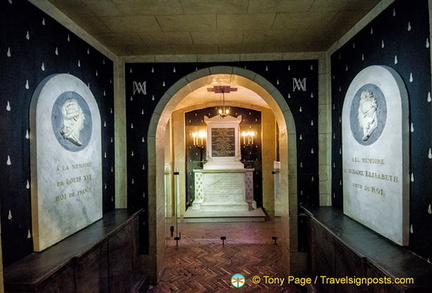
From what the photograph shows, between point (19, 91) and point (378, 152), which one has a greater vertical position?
point (19, 91)

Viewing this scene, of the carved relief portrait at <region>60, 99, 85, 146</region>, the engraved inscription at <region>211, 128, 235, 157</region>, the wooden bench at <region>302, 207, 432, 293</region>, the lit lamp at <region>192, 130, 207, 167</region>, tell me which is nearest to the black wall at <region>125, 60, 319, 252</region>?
the wooden bench at <region>302, 207, 432, 293</region>

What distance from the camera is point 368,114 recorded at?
100 inches

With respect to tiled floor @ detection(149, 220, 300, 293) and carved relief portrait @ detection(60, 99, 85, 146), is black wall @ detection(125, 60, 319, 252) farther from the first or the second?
carved relief portrait @ detection(60, 99, 85, 146)

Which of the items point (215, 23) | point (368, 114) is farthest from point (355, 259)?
point (215, 23)

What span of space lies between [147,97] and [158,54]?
0.63 m

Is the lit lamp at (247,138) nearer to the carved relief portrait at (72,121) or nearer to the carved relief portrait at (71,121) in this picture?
the carved relief portrait at (71,121)

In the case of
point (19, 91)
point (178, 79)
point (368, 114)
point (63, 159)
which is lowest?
point (63, 159)

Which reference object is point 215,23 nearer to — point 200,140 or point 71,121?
point 71,121

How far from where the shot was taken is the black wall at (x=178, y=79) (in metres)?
3.78

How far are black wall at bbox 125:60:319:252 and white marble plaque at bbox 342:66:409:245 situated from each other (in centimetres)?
71

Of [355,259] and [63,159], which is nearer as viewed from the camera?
[355,259]

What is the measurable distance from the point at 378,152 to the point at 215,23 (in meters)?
2.07

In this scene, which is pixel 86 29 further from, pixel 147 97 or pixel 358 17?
pixel 358 17

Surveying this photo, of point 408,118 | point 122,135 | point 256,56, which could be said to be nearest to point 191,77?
point 256,56
